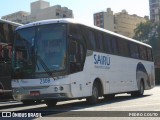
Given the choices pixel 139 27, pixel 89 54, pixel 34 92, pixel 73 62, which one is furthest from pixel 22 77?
pixel 139 27

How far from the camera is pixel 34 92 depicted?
14.5 metres

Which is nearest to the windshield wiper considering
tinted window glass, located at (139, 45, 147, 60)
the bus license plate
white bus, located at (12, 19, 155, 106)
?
white bus, located at (12, 19, 155, 106)

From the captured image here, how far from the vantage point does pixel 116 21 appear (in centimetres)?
13725

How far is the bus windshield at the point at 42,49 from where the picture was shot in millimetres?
14445

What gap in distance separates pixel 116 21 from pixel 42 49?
12412 cm

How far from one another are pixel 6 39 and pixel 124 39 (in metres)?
6.68

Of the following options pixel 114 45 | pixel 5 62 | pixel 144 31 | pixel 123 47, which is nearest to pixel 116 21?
pixel 144 31

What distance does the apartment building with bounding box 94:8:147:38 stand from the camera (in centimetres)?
13075

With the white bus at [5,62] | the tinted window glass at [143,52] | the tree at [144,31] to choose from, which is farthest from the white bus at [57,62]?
the tree at [144,31]

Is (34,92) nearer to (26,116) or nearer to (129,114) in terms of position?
(26,116)

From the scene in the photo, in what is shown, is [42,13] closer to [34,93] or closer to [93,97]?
[93,97]

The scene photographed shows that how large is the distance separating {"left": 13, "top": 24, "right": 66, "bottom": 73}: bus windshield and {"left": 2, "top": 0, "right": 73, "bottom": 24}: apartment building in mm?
100720

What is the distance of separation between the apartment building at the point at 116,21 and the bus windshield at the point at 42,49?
115876 millimetres

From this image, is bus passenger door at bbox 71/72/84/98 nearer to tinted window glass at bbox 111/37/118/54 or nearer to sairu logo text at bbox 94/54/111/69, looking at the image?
sairu logo text at bbox 94/54/111/69
